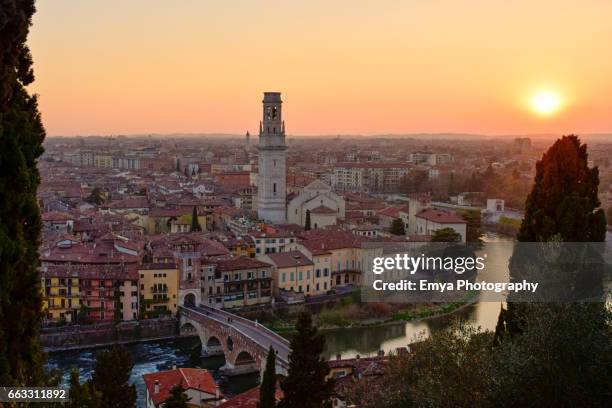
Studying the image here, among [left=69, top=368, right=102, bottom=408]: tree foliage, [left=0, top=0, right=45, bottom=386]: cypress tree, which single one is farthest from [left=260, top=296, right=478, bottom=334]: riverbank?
[left=0, top=0, right=45, bottom=386]: cypress tree

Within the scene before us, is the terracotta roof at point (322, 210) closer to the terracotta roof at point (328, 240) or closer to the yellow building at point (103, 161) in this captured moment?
the terracotta roof at point (328, 240)

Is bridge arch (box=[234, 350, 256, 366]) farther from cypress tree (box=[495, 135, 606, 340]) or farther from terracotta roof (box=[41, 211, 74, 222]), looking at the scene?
terracotta roof (box=[41, 211, 74, 222])

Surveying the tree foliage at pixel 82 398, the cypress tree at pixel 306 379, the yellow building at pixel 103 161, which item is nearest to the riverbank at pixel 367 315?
the cypress tree at pixel 306 379

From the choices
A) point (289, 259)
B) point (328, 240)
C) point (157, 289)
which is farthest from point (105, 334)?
point (328, 240)

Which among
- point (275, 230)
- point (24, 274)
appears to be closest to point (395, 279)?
point (275, 230)

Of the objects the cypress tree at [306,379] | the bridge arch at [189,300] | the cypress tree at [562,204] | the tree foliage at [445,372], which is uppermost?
the cypress tree at [562,204]

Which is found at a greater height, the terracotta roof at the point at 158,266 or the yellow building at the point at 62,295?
the terracotta roof at the point at 158,266
